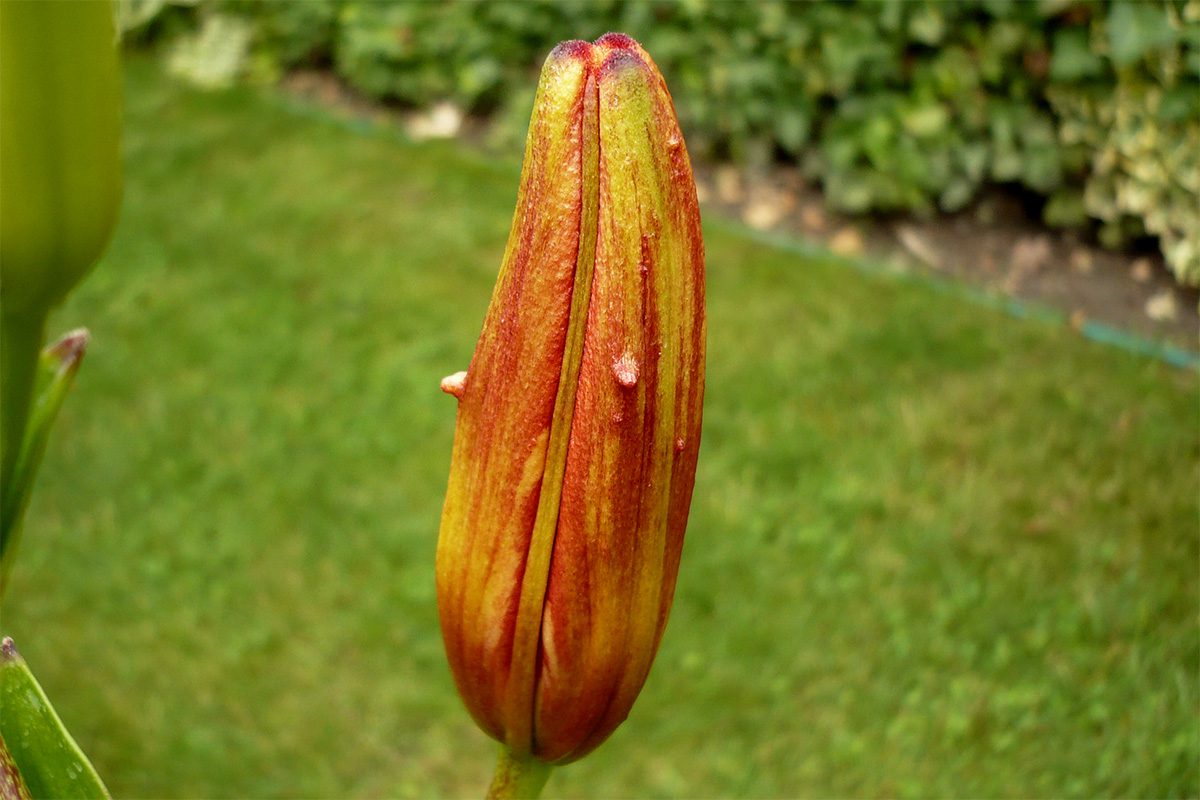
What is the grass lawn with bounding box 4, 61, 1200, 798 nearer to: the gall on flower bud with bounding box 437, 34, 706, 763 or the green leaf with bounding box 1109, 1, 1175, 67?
the green leaf with bounding box 1109, 1, 1175, 67

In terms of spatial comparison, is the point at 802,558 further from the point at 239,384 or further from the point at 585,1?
the point at 585,1

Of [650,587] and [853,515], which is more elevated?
[650,587]

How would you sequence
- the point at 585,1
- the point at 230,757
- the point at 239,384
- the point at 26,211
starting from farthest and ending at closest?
1. the point at 585,1
2. the point at 239,384
3. the point at 230,757
4. the point at 26,211

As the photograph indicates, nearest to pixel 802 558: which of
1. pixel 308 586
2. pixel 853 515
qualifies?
pixel 853 515

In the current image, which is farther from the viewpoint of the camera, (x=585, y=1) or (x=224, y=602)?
(x=585, y=1)

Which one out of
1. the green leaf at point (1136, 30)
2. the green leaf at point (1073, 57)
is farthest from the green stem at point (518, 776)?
the green leaf at point (1073, 57)

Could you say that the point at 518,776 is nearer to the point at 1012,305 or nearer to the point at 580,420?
the point at 580,420

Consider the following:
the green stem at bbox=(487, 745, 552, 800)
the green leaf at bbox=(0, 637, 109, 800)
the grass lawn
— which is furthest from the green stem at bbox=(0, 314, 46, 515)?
the grass lawn
